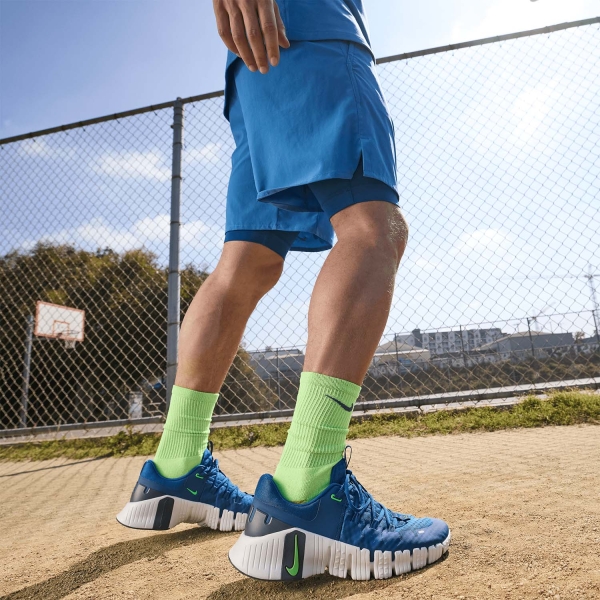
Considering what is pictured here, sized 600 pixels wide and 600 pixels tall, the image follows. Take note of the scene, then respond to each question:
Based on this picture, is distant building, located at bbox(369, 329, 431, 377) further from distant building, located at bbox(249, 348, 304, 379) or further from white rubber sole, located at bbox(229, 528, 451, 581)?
white rubber sole, located at bbox(229, 528, 451, 581)

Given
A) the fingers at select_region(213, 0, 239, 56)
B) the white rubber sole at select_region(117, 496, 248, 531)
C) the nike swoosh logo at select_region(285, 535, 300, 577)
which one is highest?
the fingers at select_region(213, 0, 239, 56)

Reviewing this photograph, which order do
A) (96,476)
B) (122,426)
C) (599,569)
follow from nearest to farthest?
(599,569)
(96,476)
(122,426)

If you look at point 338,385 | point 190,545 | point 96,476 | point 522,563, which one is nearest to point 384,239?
point 338,385

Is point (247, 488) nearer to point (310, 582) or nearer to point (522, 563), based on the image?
point (310, 582)

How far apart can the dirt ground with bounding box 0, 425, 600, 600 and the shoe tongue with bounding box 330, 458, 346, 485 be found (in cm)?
16

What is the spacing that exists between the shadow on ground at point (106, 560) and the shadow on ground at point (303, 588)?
10.4 inches

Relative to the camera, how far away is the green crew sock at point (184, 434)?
3.58ft

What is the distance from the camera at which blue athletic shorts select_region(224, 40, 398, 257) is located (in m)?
0.92

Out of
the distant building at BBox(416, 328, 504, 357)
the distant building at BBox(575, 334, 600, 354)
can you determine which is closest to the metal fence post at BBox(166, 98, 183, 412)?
the distant building at BBox(416, 328, 504, 357)

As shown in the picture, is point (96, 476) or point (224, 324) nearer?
point (224, 324)

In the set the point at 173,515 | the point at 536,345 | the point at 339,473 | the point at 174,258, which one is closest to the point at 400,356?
the point at 174,258

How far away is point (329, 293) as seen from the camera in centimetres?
87

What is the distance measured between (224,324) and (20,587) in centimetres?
66

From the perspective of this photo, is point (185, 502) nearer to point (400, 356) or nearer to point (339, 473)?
point (339, 473)
